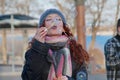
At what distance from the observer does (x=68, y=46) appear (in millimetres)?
3352

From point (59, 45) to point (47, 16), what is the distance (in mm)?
298

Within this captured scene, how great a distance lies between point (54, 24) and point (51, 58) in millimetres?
255

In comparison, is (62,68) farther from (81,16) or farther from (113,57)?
(81,16)

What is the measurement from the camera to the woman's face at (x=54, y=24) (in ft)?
10.6

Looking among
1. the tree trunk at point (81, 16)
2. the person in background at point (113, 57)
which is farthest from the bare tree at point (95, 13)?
the person in background at point (113, 57)

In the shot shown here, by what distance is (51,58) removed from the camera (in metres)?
3.20

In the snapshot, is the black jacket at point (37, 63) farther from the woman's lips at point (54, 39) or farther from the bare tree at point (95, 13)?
the bare tree at point (95, 13)

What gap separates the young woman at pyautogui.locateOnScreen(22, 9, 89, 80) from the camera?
3213 millimetres

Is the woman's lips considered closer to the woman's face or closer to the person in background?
the woman's face

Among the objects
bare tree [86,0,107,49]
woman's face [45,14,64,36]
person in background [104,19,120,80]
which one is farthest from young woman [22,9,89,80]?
bare tree [86,0,107,49]

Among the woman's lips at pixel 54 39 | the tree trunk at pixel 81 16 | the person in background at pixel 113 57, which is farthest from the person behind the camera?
the tree trunk at pixel 81 16

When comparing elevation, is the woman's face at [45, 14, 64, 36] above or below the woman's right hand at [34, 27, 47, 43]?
above

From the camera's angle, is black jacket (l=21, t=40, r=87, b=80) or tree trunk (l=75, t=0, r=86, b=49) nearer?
black jacket (l=21, t=40, r=87, b=80)

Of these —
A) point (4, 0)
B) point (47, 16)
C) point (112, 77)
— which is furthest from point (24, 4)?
point (47, 16)
